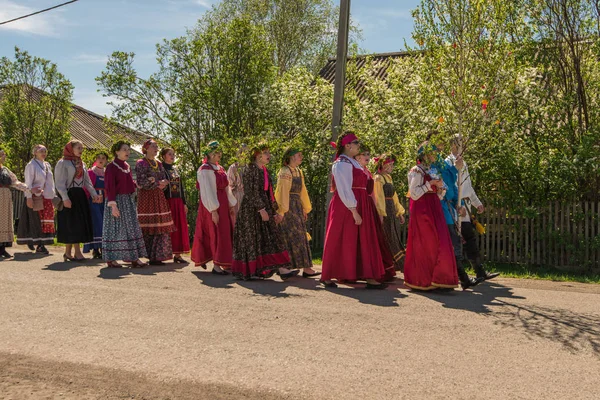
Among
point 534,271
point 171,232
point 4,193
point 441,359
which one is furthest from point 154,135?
point 441,359

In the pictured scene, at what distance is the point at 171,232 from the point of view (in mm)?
11484

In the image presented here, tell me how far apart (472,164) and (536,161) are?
1.27 meters

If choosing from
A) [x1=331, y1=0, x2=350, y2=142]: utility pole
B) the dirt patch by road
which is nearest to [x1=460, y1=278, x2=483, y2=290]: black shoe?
[x1=331, y1=0, x2=350, y2=142]: utility pole

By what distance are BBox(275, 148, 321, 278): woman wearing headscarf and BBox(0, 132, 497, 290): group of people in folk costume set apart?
1 centimetres

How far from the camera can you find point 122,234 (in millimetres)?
10781

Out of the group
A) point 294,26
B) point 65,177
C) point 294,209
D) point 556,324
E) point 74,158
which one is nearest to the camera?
point 556,324

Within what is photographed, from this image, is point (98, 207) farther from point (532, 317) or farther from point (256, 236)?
point (532, 317)

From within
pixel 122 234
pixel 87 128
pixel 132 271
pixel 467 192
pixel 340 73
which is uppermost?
pixel 87 128

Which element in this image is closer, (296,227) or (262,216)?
(262,216)

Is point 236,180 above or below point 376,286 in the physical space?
above

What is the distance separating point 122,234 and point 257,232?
7.99 ft

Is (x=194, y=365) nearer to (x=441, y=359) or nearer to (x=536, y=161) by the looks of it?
(x=441, y=359)

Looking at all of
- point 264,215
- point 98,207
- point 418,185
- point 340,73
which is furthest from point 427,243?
point 98,207

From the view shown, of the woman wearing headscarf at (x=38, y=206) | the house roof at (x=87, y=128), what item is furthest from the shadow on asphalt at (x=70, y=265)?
the house roof at (x=87, y=128)
